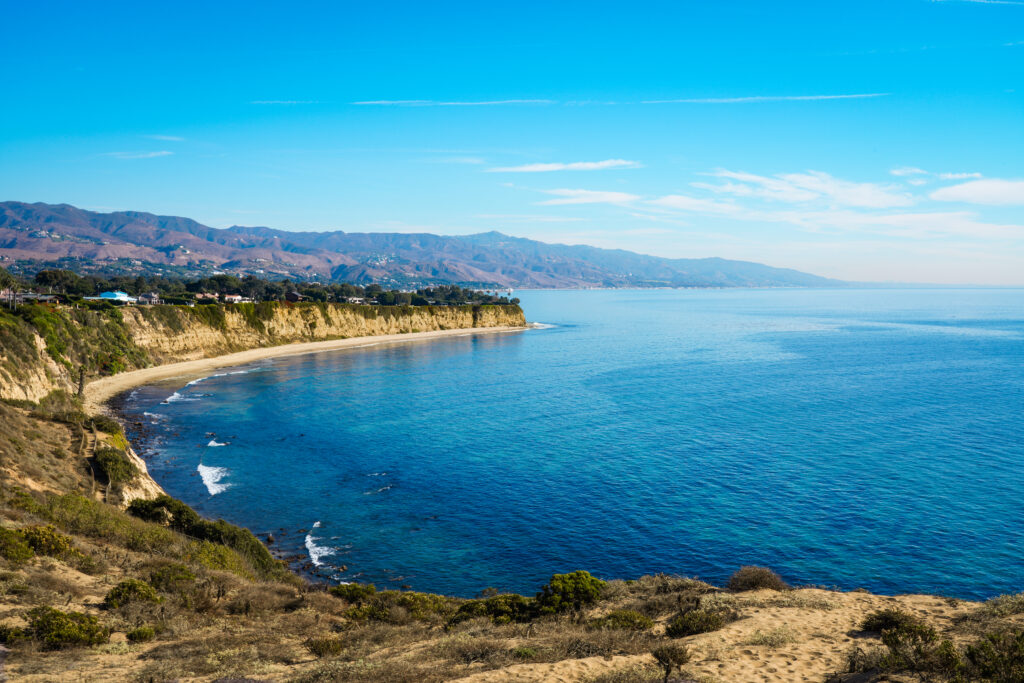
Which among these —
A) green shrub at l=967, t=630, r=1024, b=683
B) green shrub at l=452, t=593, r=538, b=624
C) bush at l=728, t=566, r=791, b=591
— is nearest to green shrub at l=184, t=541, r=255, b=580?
green shrub at l=452, t=593, r=538, b=624

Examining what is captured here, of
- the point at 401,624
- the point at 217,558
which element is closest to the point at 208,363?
the point at 217,558

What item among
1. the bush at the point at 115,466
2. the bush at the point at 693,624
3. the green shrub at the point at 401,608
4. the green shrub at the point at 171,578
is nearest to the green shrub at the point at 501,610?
the green shrub at the point at 401,608

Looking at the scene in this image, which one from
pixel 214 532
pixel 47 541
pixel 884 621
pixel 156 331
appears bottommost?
pixel 214 532

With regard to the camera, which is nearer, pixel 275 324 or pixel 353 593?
pixel 353 593

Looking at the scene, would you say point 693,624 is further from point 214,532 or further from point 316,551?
point 214,532

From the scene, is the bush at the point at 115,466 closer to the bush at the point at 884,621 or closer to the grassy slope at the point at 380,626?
the grassy slope at the point at 380,626

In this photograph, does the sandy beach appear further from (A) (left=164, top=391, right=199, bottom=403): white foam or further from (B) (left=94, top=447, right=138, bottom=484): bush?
(B) (left=94, top=447, right=138, bottom=484): bush
